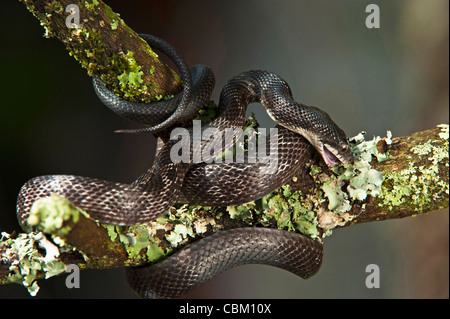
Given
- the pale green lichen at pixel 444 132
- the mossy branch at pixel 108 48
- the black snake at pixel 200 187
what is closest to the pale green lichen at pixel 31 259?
the black snake at pixel 200 187

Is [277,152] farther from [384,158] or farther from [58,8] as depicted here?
[58,8]

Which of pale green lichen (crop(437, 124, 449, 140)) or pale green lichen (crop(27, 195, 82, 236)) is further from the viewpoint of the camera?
pale green lichen (crop(437, 124, 449, 140))

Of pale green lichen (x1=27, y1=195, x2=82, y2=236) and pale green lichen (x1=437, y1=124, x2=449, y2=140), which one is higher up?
pale green lichen (x1=437, y1=124, x2=449, y2=140)

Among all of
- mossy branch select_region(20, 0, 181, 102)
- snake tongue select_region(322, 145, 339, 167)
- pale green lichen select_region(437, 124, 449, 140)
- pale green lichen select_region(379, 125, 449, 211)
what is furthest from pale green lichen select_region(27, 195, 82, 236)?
pale green lichen select_region(437, 124, 449, 140)

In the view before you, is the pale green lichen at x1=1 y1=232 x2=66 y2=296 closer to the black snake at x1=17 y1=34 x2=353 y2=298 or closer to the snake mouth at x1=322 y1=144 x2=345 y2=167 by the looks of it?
the black snake at x1=17 y1=34 x2=353 y2=298

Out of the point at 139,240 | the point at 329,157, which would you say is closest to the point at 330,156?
the point at 329,157

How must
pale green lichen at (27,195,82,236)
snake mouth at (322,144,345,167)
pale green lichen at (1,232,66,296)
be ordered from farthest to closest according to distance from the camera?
snake mouth at (322,144,345,167) < pale green lichen at (1,232,66,296) < pale green lichen at (27,195,82,236)

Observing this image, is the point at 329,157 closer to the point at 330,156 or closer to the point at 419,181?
the point at 330,156
